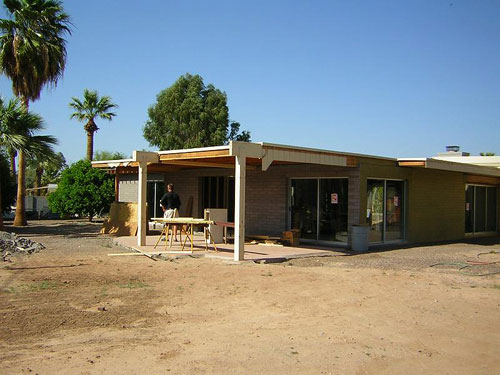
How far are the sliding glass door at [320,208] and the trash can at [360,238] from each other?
73 cm

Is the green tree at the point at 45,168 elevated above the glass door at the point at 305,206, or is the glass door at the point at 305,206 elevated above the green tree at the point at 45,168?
the green tree at the point at 45,168

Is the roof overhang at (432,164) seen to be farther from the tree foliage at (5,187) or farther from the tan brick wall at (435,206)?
the tree foliage at (5,187)

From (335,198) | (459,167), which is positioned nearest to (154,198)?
(335,198)

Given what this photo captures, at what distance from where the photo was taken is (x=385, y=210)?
16328 mm

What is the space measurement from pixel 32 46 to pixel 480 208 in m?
19.9

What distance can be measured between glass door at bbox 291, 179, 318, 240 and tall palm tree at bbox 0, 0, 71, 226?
11643 millimetres

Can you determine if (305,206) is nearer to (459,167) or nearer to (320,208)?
(320,208)

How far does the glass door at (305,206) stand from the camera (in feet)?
52.5

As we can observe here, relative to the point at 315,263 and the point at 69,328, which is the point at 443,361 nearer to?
the point at 69,328

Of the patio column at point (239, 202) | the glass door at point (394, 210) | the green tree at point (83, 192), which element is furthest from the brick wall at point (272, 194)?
the green tree at point (83, 192)

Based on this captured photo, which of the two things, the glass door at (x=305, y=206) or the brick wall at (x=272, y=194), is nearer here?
the brick wall at (x=272, y=194)

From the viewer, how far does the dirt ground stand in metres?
5.04

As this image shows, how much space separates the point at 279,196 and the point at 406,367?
11.9 m

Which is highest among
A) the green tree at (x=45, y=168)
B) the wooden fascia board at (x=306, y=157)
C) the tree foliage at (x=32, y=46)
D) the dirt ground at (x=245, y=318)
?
the tree foliage at (x=32, y=46)
